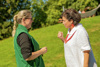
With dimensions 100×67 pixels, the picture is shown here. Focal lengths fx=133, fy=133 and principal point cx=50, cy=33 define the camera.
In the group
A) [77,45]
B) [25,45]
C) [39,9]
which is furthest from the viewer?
[39,9]

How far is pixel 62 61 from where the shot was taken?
630 centimetres

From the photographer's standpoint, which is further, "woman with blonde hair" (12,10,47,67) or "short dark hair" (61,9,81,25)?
"short dark hair" (61,9,81,25)

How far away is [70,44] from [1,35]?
29.0m

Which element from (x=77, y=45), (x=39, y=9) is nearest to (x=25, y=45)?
(x=77, y=45)

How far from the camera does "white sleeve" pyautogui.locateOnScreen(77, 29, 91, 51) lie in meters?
1.95

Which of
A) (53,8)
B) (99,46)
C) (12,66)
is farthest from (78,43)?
(53,8)

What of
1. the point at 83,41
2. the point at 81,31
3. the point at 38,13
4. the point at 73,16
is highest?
the point at 73,16

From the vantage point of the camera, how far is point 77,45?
2.03 m

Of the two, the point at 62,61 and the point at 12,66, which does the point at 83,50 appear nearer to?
the point at 62,61

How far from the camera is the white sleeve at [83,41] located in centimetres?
195

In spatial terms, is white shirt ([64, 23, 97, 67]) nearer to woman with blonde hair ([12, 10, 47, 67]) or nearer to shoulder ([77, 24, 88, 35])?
shoulder ([77, 24, 88, 35])

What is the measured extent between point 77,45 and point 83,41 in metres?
0.12

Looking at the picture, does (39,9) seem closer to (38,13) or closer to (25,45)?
(38,13)

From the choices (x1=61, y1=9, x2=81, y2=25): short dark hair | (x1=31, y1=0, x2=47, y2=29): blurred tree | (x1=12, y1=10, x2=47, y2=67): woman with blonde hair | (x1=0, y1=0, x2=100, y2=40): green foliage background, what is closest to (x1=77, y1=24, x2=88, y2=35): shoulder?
(x1=61, y1=9, x2=81, y2=25): short dark hair
